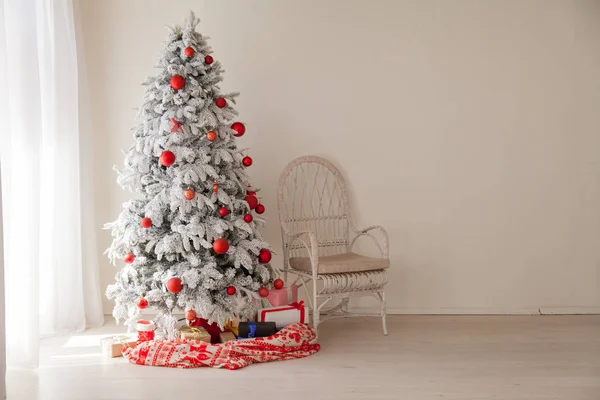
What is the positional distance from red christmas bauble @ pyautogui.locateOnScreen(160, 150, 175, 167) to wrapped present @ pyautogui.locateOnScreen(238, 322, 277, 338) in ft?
3.06

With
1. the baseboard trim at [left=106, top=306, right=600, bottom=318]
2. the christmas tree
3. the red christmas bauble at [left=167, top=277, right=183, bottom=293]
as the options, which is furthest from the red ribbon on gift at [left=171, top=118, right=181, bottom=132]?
the baseboard trim at [left=106, top=306, right=600, bottom=318]

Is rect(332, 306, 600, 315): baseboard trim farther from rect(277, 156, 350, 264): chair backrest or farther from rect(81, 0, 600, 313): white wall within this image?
rect(277, 156, 350, 264): chair backrest

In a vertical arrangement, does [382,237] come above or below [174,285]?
above

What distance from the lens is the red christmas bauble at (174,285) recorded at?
3.52m

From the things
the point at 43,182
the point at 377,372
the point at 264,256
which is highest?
the point at 43,182

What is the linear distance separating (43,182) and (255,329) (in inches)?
60.7

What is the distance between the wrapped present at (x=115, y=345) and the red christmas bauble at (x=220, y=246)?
2.13ft

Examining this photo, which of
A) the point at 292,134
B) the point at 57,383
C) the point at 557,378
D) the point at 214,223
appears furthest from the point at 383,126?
the point at 57,383

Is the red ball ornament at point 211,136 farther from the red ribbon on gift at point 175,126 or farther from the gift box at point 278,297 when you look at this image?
the gift box at point 278,297

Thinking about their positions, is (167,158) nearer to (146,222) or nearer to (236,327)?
(146,222)

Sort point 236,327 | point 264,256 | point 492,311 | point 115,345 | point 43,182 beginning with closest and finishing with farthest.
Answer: point 115,345, point 264,256, point 236,327, point 43,182, point 492,311

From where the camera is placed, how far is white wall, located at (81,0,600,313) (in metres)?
4.66

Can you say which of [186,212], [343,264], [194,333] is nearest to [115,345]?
[194,333]

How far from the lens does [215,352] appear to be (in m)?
3.43
